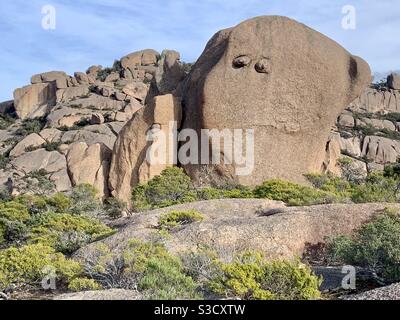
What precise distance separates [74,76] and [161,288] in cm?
7033

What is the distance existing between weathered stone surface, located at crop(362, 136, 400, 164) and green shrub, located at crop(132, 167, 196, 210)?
1521 inches

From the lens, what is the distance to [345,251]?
8.55m

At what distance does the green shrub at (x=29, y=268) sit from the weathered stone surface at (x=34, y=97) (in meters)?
66.7

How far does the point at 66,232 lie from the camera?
41.4ft

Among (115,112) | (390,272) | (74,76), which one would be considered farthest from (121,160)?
(74,76)

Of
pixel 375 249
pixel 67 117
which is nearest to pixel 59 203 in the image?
pixel 375 249

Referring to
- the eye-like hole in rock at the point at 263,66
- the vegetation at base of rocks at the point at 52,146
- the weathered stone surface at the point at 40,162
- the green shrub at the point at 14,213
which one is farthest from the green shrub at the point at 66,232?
the vegetation at base of rocks at the point at 52,146

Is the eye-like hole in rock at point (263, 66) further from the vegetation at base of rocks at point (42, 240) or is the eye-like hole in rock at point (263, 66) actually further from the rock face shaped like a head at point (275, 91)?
the vegetation at base of rocks at point (42, 240)

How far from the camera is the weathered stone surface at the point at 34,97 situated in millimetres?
73000

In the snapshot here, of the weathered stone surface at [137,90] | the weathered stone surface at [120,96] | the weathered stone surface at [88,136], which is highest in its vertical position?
the weathered stone surface at [137,90]

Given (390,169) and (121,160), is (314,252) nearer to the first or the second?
(121,160)

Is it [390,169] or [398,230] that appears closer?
[398,230]

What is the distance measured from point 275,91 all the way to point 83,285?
55.9 ft

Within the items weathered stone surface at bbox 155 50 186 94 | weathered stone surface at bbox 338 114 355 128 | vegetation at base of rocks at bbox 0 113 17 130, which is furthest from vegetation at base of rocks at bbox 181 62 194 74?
vegetation at base of rocks at bbox 0 113 17 130
